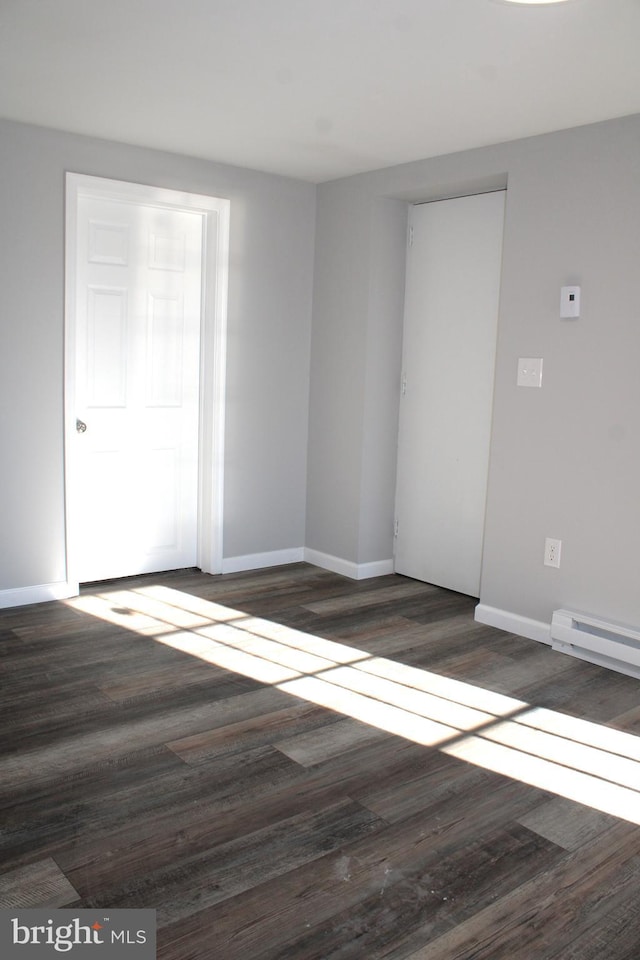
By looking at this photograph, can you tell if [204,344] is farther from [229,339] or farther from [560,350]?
[560,350]

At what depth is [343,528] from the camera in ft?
16.7

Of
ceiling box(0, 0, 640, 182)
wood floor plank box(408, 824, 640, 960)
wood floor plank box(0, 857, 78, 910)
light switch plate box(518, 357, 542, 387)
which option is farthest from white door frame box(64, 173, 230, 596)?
wood floor plank box(408, 824, 640, 960)

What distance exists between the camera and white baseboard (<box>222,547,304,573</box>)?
5.04m

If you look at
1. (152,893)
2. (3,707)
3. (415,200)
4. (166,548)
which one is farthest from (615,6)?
(166,548)

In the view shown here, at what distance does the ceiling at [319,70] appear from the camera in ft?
8.37

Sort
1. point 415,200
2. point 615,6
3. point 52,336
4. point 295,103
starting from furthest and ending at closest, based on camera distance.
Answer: point 415,200 → point 52,336 → point 295,103 → point 615,6

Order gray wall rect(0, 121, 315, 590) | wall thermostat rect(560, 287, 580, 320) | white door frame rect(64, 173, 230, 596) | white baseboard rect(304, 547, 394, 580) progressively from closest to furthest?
1. wall thermostat rect(560, 287, 580, 320)
2. gray wall rect(0, 121, 315, 590)
3. white door frame rect(64, 173, 230, 596)
4. white baseboard rect(304, 547, 394, 580)

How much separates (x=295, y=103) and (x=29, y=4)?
1.18 meters

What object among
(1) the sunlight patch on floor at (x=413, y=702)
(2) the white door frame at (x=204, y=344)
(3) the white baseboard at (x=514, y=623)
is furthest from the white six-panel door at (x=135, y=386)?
(3) the white baseboard at (x=514, y=623)

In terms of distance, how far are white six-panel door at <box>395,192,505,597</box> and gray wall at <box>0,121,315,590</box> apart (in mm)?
712

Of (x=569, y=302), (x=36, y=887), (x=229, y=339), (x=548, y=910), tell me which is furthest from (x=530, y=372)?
(x=36, y=887)

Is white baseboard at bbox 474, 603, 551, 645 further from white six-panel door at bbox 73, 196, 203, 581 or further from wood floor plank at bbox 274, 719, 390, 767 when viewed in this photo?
white six-panel door at bbox 73, 196, 203, 581

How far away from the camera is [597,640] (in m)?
3.65

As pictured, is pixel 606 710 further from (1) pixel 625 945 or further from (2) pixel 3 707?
(2) pixel 3 707
